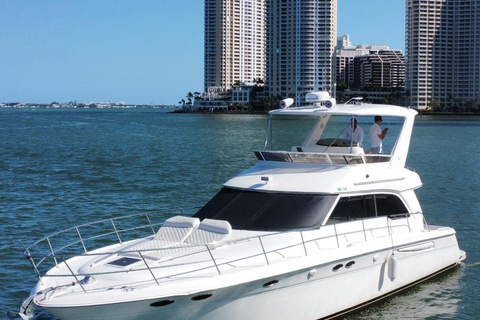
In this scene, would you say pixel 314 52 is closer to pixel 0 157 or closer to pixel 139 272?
pixel 0 157

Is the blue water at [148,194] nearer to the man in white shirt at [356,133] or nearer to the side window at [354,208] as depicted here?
the side window at [354,208]

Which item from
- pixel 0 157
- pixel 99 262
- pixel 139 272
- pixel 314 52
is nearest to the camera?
pixel 139 272

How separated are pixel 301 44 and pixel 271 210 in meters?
184

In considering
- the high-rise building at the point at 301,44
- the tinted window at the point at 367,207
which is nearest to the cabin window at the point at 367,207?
the tinted window at the point at 367,207

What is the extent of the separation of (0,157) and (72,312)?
33.4m

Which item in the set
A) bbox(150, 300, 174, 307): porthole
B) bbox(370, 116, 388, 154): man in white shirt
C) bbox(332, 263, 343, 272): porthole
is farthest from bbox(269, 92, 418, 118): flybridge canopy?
bbox(150, 300, 174, 307): porthole

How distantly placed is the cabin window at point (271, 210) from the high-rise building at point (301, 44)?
177 m

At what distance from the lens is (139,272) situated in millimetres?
8844

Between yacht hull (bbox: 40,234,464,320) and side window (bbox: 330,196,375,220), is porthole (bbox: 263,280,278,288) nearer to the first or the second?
yacht hull (bbox: 40,234,464,320)

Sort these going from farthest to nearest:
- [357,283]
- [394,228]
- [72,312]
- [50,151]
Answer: [50,151] → [394,228] → [357,283] → [72,312]

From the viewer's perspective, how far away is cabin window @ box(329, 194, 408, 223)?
10844 millimetres

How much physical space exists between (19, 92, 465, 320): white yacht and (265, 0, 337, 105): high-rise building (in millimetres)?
175669

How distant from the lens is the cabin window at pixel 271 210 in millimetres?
10328

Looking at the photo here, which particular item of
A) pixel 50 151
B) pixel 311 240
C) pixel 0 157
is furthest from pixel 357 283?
pixel 50 151
